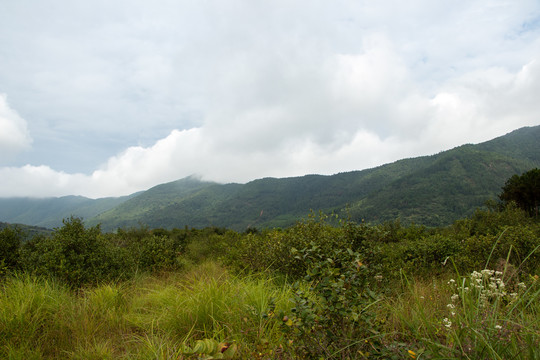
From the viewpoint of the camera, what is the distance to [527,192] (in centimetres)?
3756

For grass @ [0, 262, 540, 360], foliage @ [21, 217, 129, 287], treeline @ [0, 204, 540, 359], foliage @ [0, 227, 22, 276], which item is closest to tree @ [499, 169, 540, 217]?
treeline @ [0, 204, 540, 359]

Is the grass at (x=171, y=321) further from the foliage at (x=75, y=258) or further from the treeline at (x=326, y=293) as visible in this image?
the foliage at (x=75, y=258)

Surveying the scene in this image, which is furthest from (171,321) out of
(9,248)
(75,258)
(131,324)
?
(9,248)

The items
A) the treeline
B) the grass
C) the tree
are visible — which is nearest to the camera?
the treeline

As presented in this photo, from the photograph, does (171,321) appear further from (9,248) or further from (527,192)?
(527,192)

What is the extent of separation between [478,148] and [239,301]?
23693 centimetres

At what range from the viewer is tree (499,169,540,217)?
36594 mm

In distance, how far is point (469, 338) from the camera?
225 cm

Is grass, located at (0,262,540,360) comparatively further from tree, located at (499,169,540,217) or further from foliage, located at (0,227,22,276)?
tree, located at (499,169,540,217)

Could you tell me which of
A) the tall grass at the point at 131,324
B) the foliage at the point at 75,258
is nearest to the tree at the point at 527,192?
the tall grass at the point at 131,324

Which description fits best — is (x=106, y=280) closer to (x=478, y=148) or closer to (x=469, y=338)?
(x=469, y=338)

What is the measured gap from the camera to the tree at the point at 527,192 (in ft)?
120

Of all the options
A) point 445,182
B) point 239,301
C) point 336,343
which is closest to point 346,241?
point 239,301

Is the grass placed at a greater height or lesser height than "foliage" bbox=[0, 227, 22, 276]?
lesser
